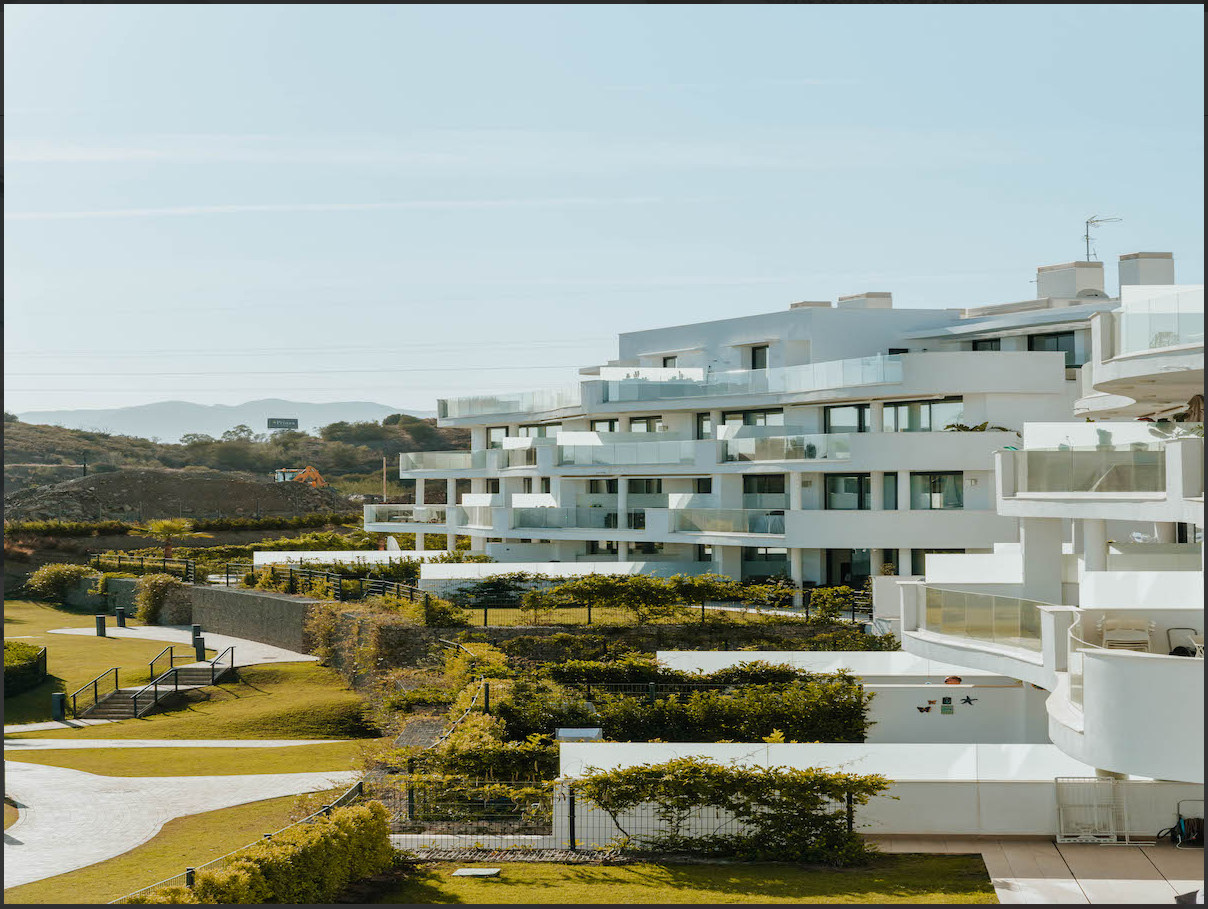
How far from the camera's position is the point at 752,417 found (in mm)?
40938

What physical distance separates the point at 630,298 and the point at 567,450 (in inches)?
2501

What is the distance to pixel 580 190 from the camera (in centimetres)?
2973

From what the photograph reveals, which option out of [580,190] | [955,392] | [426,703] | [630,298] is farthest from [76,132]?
[630,298]

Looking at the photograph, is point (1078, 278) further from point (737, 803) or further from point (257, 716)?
point (737, 803)

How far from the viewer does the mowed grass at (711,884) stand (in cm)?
1442

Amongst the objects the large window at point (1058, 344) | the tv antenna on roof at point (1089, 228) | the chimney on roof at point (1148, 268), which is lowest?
the large window at point (1058, 344)

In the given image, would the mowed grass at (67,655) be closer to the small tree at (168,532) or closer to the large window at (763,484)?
the small tree at (168,532)

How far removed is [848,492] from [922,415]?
10.2 feet

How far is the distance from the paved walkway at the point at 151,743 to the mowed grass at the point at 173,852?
19.8 ft

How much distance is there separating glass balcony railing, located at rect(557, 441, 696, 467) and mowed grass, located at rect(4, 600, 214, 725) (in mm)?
13591

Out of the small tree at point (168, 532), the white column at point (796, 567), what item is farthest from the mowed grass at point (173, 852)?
the small tree at point (168, 532)

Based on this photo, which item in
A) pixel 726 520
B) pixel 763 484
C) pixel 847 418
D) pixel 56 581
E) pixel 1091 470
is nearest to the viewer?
pixel 1091 470

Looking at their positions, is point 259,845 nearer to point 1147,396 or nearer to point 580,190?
point 1147,396

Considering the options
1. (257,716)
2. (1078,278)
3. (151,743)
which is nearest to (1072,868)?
(257,716)
